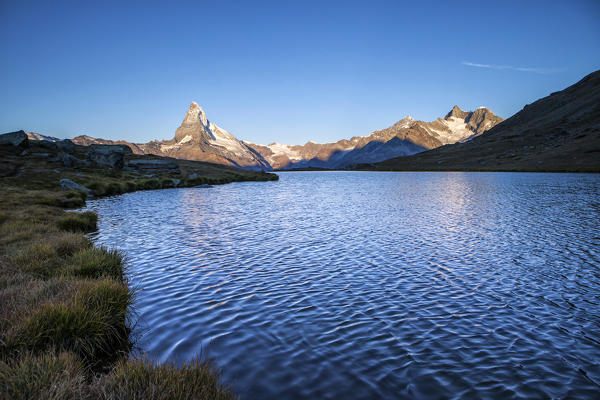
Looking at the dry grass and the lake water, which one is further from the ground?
the dry grass

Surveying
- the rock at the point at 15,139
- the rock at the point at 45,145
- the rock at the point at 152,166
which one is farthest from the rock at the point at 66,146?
the rock at the point at 152,166

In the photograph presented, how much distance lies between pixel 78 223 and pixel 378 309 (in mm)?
24581

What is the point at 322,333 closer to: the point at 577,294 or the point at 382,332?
the point at 382,332

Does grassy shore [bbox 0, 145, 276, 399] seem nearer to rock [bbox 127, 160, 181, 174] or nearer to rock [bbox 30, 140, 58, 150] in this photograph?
rock [bbox 127, 160, 181, 174]

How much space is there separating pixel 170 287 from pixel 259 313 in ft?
15.9

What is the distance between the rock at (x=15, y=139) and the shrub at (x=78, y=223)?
9262cm

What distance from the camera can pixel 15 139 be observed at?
318ft

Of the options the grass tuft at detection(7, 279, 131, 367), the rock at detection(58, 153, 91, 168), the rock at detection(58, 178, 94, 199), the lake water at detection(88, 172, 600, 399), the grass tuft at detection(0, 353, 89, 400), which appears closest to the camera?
the grass tuft at detection(0, 353, 89, 400)

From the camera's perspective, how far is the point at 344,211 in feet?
131

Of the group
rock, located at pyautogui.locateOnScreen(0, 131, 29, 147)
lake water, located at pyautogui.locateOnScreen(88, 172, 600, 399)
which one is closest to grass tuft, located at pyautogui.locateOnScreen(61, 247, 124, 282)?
lake water, located at pyautogui.locateOnScreen(88, 172, 600, 399)

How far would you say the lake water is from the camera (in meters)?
8.17

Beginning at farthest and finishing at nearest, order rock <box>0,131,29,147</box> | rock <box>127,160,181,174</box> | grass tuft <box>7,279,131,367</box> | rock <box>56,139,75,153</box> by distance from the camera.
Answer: rock <box>127,160,181,174</box>
rock <box>56,139,75,153</box>
rock <box>0,131,29,147</box>
grass tuft <box>7,279,131,367</box>

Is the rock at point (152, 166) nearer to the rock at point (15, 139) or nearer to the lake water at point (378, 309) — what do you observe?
the rock at point (15, 139)

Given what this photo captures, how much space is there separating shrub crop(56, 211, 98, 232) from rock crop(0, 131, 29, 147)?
9262cm
